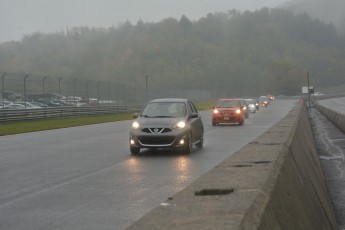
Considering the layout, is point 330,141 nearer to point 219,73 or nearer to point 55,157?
point 55,157

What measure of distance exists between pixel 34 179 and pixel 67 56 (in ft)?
571

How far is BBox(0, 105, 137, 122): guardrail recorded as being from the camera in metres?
37.3

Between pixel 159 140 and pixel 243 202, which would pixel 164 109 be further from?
pixel 243 202

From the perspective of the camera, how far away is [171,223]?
3.19m

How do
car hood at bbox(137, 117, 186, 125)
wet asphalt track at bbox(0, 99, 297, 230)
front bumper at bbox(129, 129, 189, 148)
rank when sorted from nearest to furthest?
wet asphalt track at bbox(0, 99, 297, 230) → front bumper at bbox(129, 129, 189, 148) → car hood at bbox(137, 117, 186, 125)

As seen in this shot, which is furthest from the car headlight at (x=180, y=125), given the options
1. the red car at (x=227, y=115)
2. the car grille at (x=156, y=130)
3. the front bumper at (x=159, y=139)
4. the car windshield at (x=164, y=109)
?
the red car at (x=227, y=115)

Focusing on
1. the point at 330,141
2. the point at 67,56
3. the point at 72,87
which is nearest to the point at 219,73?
the point at 67,56

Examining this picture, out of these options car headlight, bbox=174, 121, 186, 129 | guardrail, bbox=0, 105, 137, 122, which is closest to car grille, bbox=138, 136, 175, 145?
car headlight, bbox=174, 121, 186, 129

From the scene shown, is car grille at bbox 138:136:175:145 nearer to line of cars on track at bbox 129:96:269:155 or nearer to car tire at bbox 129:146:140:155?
line of cars on track at bbox 129:96:269:155

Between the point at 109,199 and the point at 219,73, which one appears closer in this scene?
the point at 109,199

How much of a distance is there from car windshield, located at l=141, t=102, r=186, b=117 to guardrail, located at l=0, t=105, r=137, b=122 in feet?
71.9

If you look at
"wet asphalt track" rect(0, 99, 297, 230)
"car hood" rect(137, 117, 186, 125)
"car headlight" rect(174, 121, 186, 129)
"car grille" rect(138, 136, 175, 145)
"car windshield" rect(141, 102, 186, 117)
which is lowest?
"wet asphalt track" rect(0, 99, 297, 230)

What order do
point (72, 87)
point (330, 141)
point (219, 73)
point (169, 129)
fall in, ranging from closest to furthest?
point (169, 129)
point (330, 141)
point (72, 87)
point (219, 73)

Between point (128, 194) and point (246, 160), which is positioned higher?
point (246, 160)
